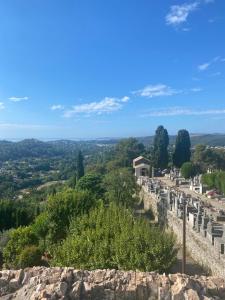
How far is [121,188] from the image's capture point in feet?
110

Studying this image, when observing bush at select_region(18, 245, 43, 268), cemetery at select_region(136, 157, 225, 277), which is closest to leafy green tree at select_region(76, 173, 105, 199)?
cemetery at select_region(136, 157, 225, 277)

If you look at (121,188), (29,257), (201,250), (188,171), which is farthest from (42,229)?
(188,171)

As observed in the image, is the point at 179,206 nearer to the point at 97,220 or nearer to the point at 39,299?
the point at 97,220

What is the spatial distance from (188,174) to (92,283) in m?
43.5

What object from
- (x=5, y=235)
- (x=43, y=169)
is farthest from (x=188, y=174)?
(x=43, y=169)

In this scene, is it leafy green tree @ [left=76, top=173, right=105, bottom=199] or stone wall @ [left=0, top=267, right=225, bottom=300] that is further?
leafy green tree @ [left=76, top=173, right=105, bottom=199]

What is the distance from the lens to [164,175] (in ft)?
173

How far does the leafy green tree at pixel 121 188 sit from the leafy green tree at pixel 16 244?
36.6 feet

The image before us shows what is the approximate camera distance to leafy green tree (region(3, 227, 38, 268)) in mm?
19323

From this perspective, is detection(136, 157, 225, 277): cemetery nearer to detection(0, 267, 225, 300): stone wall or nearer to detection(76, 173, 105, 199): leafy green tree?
detection(0, 267, 225, 300): stone wall

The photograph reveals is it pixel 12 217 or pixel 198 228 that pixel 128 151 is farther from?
pixel 198 228

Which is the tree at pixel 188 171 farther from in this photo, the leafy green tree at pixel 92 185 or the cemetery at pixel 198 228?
the cemetery at pixel 198 228

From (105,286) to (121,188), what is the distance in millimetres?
25091

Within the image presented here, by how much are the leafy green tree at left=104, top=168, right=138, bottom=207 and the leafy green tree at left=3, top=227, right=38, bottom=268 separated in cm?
1117
